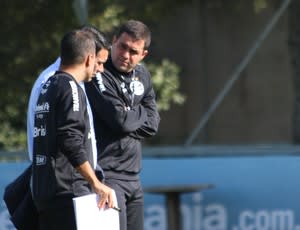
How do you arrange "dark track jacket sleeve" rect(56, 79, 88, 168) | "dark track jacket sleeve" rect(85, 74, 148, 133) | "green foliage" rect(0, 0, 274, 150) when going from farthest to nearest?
1. "green foliage" rect(0, 0, 274, 150)
2. "dark track jacket sleeve" rect(85, 74, 148, 133)
3. "dark track jacket sleeve" rect(56, 79, 88, 168)

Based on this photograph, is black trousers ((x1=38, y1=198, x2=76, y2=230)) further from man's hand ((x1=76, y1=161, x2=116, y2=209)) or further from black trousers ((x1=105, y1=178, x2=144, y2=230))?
black trousers ((x1=105, y1=178, x2=144, y2=230))

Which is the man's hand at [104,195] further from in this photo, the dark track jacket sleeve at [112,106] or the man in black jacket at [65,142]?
the dark track jacket sleeve at [112,106]

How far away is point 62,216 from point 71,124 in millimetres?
491

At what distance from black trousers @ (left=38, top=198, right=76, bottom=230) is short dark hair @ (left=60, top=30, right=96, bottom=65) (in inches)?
28.0

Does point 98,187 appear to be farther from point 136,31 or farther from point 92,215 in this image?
point 136,31

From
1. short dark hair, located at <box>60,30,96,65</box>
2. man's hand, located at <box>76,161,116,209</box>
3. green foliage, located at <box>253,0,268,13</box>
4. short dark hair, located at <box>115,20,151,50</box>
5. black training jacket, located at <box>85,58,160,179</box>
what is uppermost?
green foliage, located at <box>253,0,268,13</box>

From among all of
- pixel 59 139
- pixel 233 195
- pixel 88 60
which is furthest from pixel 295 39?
pixel 59 139

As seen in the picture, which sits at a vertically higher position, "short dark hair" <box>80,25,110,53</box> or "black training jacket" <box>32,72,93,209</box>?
"short dark hair" <box>80,25,110,53</box>

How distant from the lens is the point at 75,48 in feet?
16.1

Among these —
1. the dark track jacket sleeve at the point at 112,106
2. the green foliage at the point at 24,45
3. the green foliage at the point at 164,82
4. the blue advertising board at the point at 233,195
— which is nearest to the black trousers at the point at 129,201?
the dark track jacket sleeve at the point at 112,106

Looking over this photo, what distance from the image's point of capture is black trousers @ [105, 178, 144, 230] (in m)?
5.39

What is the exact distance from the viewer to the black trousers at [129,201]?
539 centimetres

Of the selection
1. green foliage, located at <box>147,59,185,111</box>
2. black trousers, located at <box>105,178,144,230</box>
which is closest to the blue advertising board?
black trousers, located at <box>105,178,144,230</box>

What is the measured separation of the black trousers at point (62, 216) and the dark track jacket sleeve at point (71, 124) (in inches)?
9.6
